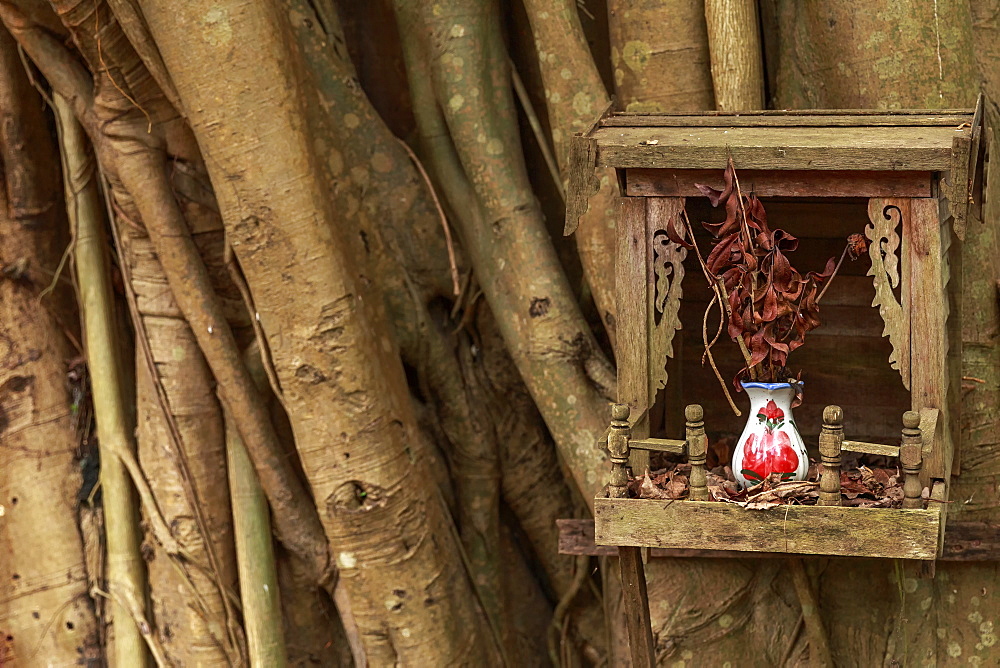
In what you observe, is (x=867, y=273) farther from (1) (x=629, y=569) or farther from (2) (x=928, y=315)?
(1) (x=629, y=569)

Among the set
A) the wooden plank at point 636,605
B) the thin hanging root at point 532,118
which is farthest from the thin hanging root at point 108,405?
the wooden plank at point 636,605

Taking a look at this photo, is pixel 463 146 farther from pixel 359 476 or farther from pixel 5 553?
pixel 5 553

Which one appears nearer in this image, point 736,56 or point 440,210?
point 736,56

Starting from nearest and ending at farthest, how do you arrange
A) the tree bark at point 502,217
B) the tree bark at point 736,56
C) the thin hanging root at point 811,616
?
the tree bark at point 736,56 < the thin hanging root at point 811,616 < the tree bark at point 502,217

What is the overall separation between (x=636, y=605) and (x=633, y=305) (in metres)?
0.80

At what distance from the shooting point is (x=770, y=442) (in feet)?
9.00

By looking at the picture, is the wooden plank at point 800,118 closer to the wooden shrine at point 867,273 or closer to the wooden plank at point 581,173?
the wooden shrine at point 867,273

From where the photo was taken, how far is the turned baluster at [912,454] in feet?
8.44

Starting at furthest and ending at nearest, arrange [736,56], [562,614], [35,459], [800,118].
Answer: [35,459], [562,614], [736,56], [800,118]

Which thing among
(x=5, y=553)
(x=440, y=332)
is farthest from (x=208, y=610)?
(x=440, y=332)

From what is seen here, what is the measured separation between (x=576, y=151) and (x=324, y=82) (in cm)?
145

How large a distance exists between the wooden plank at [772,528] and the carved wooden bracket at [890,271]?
345 millimetres

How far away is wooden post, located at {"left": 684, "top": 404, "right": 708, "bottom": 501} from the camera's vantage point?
2.69 m

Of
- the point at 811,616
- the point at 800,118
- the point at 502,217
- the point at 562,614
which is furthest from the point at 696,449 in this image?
the point at 562,614
